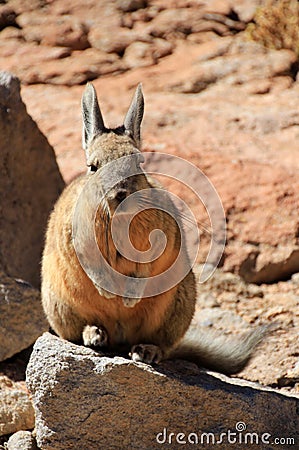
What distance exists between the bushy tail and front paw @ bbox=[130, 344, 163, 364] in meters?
0.88

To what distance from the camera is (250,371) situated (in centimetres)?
660

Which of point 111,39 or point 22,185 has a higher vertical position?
point 111,39

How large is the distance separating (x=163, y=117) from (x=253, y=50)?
7.00 ft

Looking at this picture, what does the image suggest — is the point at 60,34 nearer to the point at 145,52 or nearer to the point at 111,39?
the point at 111,39

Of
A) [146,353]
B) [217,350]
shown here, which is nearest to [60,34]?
[217,350]

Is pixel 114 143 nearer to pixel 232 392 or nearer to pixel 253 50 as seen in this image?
pixel 232 392

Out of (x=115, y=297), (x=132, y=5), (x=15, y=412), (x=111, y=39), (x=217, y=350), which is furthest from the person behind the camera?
(x=132, y=5)

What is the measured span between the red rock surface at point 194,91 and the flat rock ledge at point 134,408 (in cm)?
121

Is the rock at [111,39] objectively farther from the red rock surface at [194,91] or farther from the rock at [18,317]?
the rock at [18,317]

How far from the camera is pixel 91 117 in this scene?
542 centimetres

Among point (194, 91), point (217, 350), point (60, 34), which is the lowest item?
point (217, 350)

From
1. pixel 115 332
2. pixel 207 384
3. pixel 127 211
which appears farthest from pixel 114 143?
pixel 207 384

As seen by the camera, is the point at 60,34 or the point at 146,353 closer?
the point at 146,353

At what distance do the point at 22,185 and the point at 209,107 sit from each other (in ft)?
8.97
